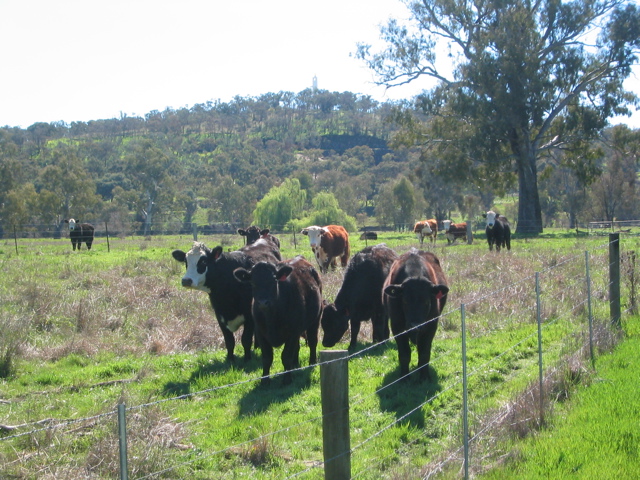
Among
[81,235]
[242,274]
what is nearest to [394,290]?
[242,274]

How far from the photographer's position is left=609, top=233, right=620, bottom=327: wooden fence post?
9.87 meters

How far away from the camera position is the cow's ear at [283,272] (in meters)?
8.66

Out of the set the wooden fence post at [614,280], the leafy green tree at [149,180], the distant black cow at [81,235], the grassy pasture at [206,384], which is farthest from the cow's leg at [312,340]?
the leafy green tree at [149,180]

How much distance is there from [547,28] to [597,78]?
430cm

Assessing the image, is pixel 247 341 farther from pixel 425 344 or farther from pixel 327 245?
pixel 327 245

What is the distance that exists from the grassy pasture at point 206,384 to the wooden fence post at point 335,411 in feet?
0.79

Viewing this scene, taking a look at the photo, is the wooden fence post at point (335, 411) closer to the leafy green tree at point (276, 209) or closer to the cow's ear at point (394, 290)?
the cow's ear at point (394, 290)

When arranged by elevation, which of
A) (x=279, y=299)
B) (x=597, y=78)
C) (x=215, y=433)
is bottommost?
(x=215, y=433)

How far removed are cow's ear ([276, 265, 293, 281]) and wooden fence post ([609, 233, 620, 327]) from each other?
15.8ft

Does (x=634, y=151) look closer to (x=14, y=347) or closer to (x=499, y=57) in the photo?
(x=499, y=57)

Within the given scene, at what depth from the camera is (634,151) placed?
40.0 metres

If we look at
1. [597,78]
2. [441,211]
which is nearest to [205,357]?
[597,78]

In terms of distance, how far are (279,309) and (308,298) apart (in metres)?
0.57

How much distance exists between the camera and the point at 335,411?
3904 mm
